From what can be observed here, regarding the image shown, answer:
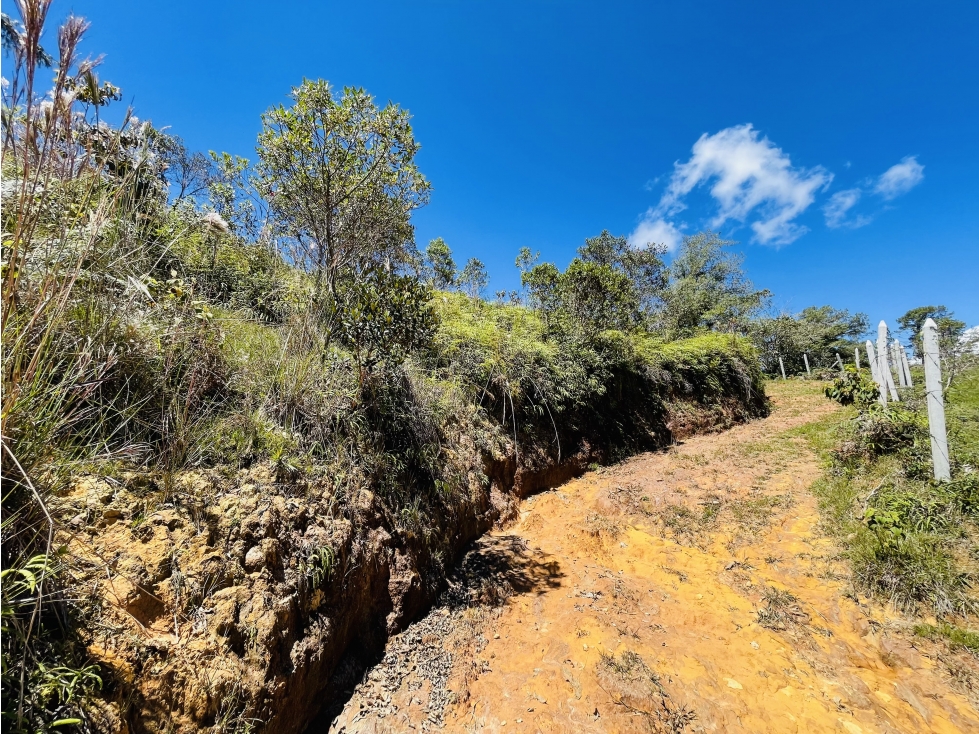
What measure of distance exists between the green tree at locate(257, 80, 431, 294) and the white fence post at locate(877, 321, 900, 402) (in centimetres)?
1011

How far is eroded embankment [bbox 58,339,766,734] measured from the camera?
151 cm

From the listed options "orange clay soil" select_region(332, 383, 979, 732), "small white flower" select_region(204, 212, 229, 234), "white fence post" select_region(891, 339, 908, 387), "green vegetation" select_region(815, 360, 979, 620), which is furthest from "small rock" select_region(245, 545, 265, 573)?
"white fence post" select_region(891, 339, 908, 387)


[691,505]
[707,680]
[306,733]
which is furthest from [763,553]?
[306,733]

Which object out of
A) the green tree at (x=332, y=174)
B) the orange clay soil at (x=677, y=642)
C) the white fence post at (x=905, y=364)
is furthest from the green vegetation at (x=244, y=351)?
the white fence post at (x=905, y=364)

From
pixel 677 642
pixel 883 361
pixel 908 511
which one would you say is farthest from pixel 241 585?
pixel 883 361

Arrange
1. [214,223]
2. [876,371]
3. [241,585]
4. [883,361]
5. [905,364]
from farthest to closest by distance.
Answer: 1. [905,364]
2. [876,371]
3. [883,361]
4. [214,223]
5. [241,585]

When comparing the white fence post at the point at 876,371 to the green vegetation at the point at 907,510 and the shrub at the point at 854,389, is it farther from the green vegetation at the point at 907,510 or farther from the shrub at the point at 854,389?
the green vegetation at the point at 907,510

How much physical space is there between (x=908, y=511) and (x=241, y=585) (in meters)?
5.96

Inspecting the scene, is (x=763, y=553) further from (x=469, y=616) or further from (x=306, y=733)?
(x=306, y=733)

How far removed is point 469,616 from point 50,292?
3615 millimetres

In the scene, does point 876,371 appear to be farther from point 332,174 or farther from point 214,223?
point 214,223

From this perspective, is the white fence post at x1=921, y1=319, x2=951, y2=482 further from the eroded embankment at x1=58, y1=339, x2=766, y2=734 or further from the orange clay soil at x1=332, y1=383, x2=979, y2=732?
the eroded embankment at x1=58, y1=339, x2=766, y2=734

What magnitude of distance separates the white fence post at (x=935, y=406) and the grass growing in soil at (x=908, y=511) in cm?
17

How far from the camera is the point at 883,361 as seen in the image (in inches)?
316
